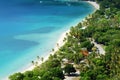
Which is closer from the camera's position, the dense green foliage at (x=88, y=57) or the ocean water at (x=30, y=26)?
the dense green foliage at (x=88, y=57)

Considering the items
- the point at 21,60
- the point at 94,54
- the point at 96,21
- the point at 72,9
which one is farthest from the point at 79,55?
the point at 72,9

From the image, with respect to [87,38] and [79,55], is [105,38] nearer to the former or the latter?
[87,38]

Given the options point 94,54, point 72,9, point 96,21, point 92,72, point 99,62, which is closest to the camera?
point 92,72

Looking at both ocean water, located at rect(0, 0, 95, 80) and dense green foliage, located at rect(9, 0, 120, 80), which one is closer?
dense green foliage, located at rect(9, 0, 120, 80)

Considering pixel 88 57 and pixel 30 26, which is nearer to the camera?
pixel 88 57

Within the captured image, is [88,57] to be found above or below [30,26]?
below
